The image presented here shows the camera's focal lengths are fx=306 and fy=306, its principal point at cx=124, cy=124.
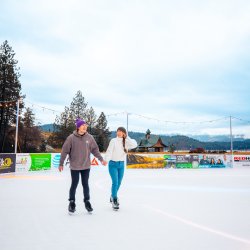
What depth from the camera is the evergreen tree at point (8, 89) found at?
4066 centimetres

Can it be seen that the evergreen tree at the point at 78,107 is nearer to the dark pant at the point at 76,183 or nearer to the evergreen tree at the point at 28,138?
the evergreen tree at the point at 28,138

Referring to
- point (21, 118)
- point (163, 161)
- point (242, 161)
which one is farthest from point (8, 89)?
point (242, 161)

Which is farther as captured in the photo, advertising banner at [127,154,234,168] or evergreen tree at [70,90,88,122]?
evergreen tree at [70,90,88,122]

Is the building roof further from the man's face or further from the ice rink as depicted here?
the man's face

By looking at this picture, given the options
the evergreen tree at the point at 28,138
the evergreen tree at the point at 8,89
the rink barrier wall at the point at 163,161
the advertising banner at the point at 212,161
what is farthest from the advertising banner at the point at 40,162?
the evergreen tree at the point at 28,138

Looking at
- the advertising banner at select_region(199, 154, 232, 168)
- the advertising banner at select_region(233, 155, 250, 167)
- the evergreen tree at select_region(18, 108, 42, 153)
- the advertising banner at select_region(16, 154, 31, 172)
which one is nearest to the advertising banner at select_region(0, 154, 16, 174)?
the advertising banner at select_region(16, 154, 31, 172)

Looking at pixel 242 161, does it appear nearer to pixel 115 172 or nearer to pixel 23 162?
pixel 23 162

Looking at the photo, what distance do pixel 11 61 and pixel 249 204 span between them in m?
41.3

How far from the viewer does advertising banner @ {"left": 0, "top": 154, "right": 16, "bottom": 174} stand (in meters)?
17.0

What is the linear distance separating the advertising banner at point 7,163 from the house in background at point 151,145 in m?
80.5

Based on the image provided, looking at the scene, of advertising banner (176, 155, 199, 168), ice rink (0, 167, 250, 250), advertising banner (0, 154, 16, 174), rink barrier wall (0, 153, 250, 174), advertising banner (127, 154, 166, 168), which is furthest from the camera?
advertising banner (176, 155, 199, 168)

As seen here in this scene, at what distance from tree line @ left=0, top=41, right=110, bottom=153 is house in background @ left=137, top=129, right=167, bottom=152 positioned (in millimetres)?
29688

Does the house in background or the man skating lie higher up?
the house in background

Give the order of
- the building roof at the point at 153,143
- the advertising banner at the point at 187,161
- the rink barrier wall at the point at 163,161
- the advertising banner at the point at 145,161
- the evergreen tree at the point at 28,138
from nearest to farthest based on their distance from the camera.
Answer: the rink barrier wall at the point at 163,161 < the advertising banner at the point at 145,161 < the advertising banner at the point at 187,161 < the evergreen tree at the point at 28,138 < the building roof at the point at 153,143
